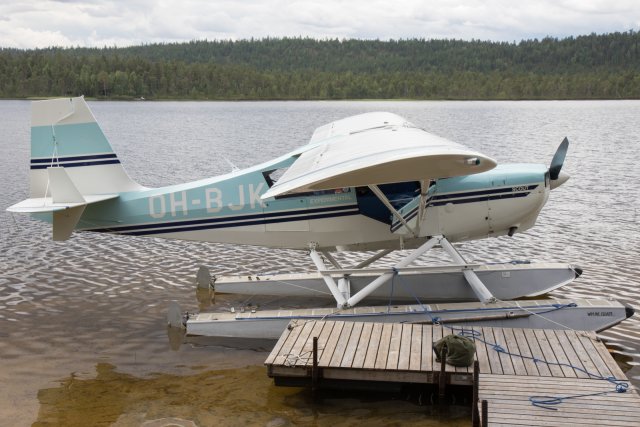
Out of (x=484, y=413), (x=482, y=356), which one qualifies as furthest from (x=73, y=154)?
(x=484, y=413)

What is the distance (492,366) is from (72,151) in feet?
20.1

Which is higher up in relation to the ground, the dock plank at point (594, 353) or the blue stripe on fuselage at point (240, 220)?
the blue stripe on fuselage at point (240, 220)

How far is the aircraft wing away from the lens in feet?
21.6

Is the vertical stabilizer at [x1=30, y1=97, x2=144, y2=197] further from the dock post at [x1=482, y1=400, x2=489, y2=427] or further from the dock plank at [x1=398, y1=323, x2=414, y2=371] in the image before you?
the dock post at [x1=482, y1=400, x2=489, y2=427]

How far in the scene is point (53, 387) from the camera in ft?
25.1

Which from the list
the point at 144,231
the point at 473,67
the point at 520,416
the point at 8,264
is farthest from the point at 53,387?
the point at 473,67

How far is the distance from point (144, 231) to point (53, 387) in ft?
7.94

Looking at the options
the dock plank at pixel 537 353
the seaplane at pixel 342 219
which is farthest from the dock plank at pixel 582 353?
the seaplane at pixel 342 219

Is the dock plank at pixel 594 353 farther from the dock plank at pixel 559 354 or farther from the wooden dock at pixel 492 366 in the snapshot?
the dock plank at pixel 559 354

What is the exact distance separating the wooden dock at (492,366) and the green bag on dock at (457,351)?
0.22ft

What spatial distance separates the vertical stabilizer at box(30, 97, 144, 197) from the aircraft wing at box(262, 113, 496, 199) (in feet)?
10.4

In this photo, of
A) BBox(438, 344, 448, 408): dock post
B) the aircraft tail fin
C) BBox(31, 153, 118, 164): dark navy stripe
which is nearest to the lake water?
BBox(438, 344, 448, 408): dock post

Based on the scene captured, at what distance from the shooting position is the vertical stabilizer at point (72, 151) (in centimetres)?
944

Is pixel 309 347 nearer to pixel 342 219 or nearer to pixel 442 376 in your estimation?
pixel 442 376
